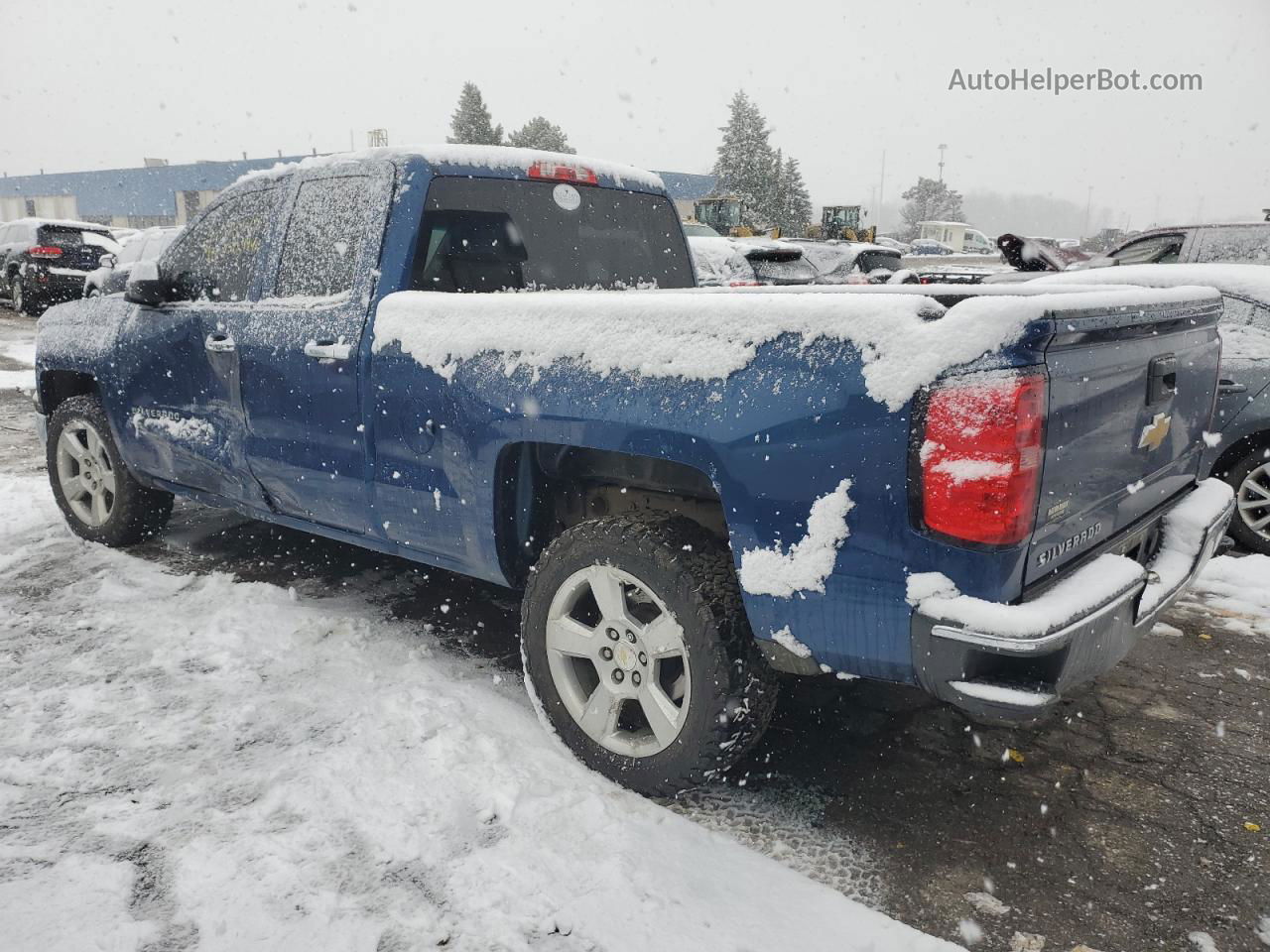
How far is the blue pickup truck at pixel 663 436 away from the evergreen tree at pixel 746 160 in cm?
5368

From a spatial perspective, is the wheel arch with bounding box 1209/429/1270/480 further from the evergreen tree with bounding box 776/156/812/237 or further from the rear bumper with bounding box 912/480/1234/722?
the evergreen tree with bounding box 776/156/812/237

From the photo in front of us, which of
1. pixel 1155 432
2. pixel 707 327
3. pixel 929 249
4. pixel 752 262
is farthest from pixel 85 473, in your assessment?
pixel 929 249

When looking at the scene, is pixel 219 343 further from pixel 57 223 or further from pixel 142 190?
pixel 142 190

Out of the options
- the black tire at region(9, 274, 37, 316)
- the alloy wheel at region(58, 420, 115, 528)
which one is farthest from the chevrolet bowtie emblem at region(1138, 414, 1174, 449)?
the black tire at region(9, 274, 37, 316)

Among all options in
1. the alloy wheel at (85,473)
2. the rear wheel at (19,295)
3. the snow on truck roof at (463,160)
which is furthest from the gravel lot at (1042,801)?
the rear wheel at (19,295)

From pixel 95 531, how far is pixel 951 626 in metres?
4.73

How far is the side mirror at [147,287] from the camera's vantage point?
4.04 m

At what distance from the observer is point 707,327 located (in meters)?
2.28

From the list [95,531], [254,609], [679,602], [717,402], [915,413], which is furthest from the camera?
[95,531]

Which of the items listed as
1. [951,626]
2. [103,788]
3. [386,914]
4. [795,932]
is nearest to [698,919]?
[795,932]

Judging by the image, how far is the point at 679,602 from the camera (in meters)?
2.45

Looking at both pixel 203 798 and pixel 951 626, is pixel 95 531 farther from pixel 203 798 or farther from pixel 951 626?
pixel 951 626

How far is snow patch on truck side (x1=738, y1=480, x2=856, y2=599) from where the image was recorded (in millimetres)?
2096

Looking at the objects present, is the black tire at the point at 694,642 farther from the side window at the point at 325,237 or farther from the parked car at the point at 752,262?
the parked car at the point at 752,262
